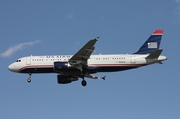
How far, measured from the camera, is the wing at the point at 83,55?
5625 centimetres

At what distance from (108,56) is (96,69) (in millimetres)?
2688

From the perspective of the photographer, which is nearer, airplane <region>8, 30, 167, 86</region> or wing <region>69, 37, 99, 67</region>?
wing <region>69, 37, 99, 67</region>

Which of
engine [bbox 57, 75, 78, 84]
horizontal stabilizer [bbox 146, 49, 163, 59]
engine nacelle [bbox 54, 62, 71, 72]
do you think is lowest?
engine [bbox 57, 75, 78, 84]

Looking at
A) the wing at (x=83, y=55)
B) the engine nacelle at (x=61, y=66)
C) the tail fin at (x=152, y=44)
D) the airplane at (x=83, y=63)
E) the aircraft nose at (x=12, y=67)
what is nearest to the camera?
the wing at (x=83, y=55)

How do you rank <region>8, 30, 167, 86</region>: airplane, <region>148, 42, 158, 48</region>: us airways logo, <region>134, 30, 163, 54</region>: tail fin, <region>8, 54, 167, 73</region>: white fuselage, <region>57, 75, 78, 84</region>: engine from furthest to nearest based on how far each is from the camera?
<region>57, 75, 78, 84</region>: engine, <region>148, 42, 158, 48</region>: us airways logo, <region>134, 30, 163, 54</region>: tail fin, <region>8, 54, 167, 73</region>: white fuselage, <region>8, 30, 167, 86</region>: airplane

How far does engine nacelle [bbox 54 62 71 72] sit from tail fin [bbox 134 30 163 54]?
37.4 feet

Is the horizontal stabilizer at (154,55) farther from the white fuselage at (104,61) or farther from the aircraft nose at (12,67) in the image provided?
the aircraft nose at (12,67)

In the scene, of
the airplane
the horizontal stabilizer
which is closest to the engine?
the airplane

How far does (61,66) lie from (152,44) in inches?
608

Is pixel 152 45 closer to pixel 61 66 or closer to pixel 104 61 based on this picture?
pixel 104 61

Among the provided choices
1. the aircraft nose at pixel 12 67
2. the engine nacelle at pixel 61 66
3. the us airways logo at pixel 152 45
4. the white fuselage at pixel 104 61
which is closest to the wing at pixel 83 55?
the engine nacelle at pixel 61 66

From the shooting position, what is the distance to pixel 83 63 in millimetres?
59531

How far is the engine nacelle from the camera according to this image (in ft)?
192

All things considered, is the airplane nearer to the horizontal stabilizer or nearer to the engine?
the horizontal stabilizer
